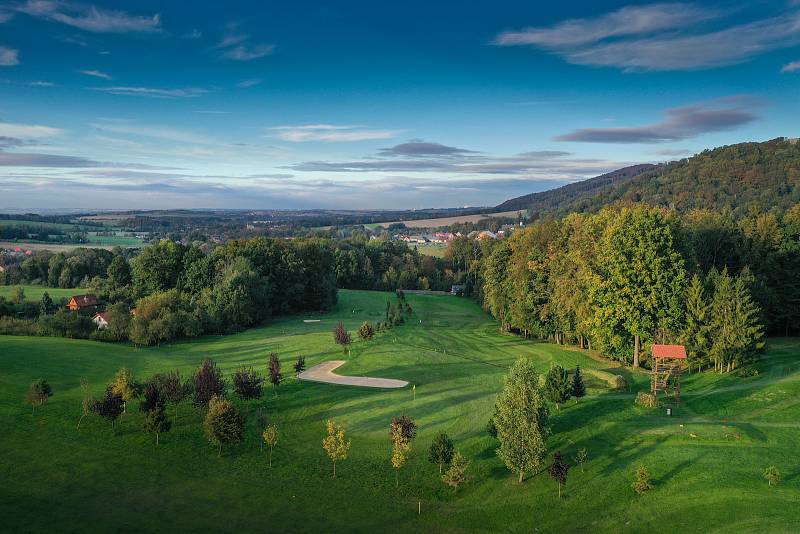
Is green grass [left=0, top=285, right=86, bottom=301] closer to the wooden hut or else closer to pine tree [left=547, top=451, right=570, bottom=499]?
pine tree [left=547, top=451, right=570, bottom=499]

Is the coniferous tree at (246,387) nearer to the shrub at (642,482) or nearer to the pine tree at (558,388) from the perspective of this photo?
the pine tree at (558,388)

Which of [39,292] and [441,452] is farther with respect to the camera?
[39,292]

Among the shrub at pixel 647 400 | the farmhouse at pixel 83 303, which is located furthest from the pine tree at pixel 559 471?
the farmhouse at pixel 83 303

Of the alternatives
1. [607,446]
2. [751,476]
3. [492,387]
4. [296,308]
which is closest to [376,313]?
[296,308]

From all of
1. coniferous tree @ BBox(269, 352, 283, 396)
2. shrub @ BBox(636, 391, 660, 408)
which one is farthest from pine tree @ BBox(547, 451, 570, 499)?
coniferous tree @ BBox(269, 352, 283, 396)

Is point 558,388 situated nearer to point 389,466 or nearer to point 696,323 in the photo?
point 389,466

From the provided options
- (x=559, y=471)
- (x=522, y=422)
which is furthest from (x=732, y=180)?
(x=559, y=471)
